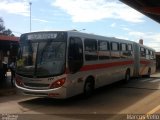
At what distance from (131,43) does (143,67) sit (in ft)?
11.6

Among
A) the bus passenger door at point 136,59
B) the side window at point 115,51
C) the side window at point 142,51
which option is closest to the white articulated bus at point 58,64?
the side window at point 115,51

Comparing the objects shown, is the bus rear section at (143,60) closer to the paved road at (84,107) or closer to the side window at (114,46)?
the side window at (114,46)

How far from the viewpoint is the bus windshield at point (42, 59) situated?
42.0 ft

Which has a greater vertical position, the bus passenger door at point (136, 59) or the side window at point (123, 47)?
the side window at point (123, 47)

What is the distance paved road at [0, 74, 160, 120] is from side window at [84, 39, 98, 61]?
5.55 feet

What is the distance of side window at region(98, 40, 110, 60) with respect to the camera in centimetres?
1639

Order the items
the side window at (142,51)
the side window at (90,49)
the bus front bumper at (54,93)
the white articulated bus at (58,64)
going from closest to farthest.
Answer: the bus front bumper at (54,93) < the white articulated bus at (58,64) < the side window at (90,49) < the side window at (142,51)

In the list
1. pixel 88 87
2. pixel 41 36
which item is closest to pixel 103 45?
pixel 88 87

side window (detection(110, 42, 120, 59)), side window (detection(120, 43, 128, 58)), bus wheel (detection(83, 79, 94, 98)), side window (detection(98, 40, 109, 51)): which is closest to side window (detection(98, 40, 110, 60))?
side window (detection(98, 40, 109, 51))

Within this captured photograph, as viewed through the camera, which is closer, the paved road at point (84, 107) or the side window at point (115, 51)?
the paved road at point (84, 107)

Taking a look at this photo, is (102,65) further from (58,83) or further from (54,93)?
(54,93)

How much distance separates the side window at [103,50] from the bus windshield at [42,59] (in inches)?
145

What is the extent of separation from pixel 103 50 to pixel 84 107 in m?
4.77

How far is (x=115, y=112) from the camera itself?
1170cm
